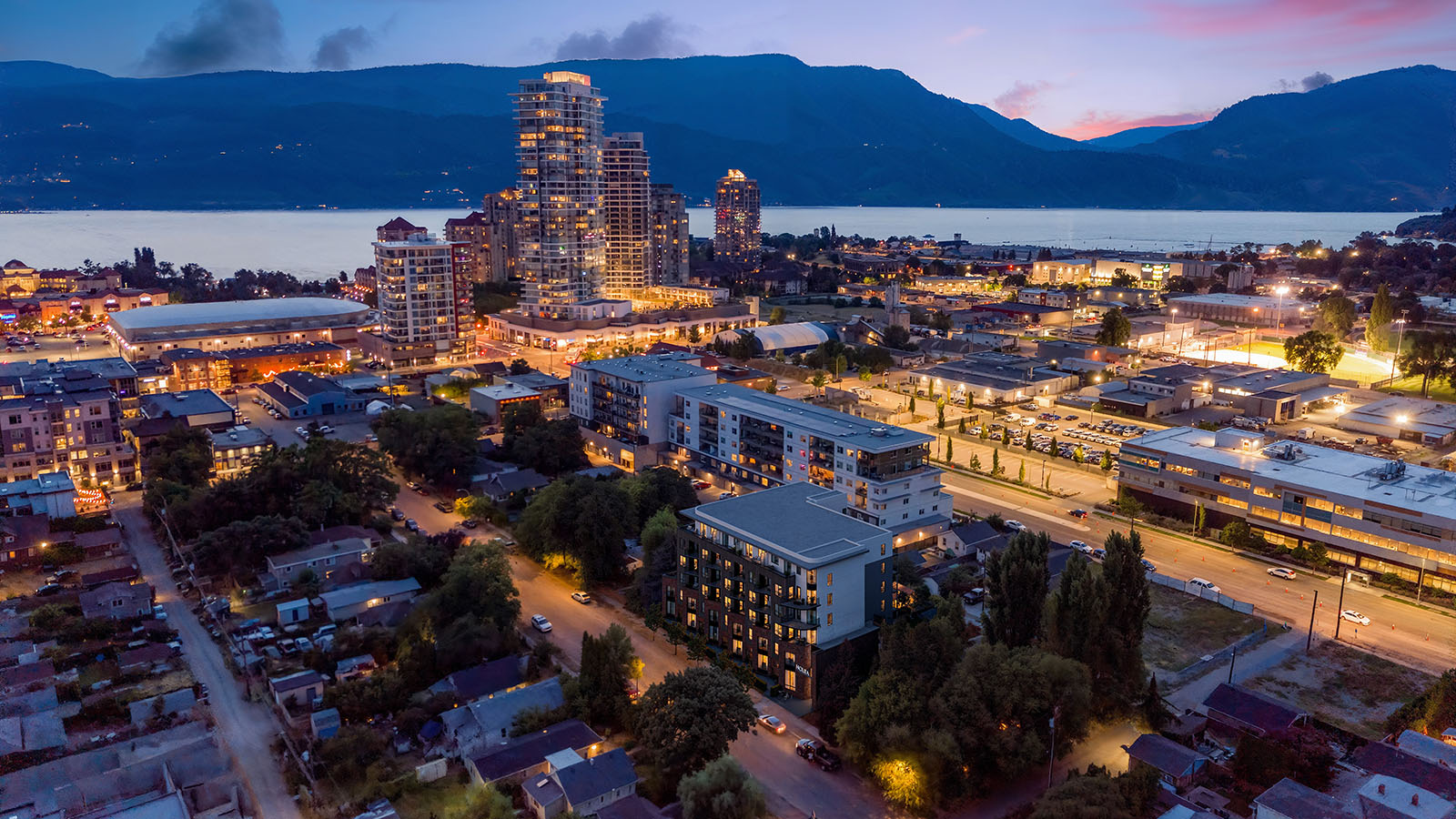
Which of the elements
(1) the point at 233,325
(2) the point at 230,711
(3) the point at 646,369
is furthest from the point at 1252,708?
(1) the point at 233,325

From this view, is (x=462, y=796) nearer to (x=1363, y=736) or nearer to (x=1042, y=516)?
(x=1363, y=736)

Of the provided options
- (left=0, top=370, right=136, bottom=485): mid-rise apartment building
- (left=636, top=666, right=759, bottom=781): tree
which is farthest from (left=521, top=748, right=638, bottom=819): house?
(left=0, top=370, right=136, bottom=485): mid-rise apartment building

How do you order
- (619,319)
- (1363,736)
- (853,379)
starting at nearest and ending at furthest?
(1363,736) → (853,379) → (619,319)

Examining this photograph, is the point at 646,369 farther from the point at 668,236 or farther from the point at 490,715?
the point at 668,236

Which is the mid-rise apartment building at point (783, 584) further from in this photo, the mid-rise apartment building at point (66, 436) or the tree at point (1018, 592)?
the mid-rise apartment building at point (66, 436)

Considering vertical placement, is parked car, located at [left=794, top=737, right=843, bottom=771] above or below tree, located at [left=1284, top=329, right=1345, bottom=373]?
below

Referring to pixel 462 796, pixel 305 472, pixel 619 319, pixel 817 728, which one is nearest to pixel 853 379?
pixel 619 319

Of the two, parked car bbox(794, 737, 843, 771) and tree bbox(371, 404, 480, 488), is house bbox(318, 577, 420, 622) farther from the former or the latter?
parked car bbox(794, 737, 843, 771)
